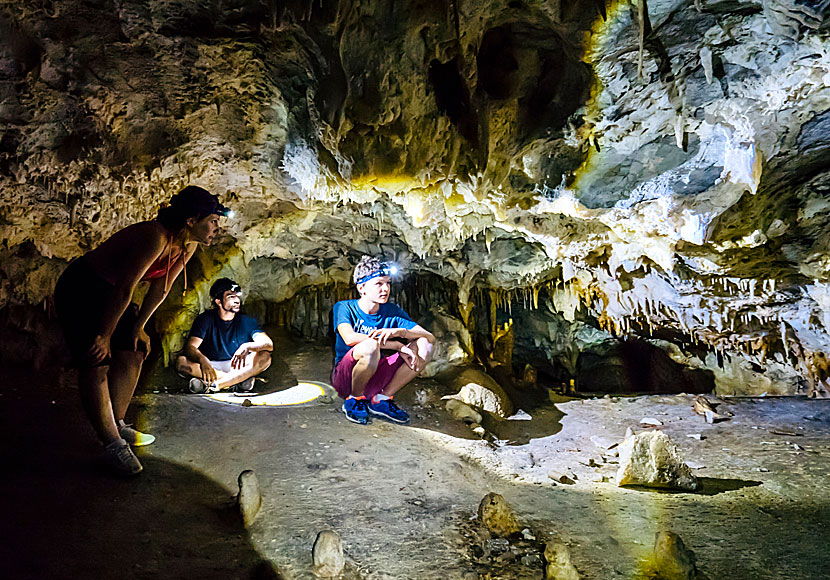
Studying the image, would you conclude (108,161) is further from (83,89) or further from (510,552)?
(510,552)

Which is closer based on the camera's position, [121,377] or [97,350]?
[97,350]

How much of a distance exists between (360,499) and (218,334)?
274cm

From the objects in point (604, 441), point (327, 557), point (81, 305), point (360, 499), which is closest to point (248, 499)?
point (327, 557)

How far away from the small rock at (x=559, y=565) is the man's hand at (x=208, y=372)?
4.03m

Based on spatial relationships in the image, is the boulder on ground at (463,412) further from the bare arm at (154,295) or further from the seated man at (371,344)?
the bare arm at (154,295)

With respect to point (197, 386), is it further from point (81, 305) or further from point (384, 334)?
point (81, 305)

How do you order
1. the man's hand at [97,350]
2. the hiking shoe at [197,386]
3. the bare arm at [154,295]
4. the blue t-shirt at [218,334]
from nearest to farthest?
the man's hand at [97,350], the bare arm at [154,295], the blue t-shirt at [218,334], the hiking shoe at [197,386]

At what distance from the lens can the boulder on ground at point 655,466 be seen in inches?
148

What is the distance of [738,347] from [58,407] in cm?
963

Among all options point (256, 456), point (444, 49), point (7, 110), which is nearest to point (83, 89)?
point (7, 110)

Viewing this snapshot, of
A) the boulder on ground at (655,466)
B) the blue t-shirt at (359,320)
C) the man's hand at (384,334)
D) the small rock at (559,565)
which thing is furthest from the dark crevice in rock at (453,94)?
the small rock at (559,565)

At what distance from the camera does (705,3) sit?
10.0ft

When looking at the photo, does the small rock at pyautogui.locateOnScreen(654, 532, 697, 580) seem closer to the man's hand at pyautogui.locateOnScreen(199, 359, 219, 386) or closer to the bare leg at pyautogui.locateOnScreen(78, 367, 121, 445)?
the bare leg at pyautogui.locateOnScreen(78, 367, 121, 445)

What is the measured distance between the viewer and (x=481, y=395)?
265 inches
